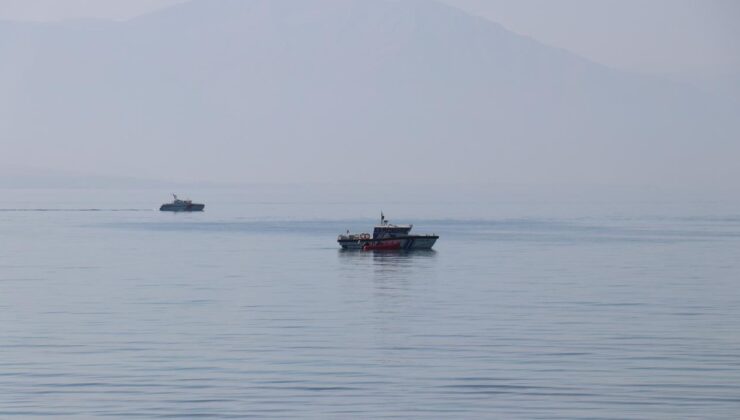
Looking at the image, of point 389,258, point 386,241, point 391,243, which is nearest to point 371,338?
point 389,258

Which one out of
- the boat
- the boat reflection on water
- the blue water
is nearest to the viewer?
the blue water

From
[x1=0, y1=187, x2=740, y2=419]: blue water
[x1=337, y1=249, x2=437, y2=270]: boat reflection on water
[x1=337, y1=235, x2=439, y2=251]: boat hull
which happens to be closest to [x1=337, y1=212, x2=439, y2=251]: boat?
[x1=337, y1=235, x2=439, y2=251]: boat hull

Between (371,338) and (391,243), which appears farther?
(391,243)

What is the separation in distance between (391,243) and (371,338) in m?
76.7

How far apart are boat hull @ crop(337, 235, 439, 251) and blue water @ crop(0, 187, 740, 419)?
15655 millimetres

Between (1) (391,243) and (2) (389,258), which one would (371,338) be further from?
(1) (391,243)

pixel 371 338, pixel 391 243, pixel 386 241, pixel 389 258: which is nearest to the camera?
pixel 371 338

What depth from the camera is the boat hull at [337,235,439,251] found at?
451 feet

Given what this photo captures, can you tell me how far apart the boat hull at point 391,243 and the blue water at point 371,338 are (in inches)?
616

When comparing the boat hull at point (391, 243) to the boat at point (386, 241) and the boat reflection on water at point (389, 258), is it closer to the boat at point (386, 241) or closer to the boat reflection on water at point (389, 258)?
the boat at point (386, 241)

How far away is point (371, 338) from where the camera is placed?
61.1m

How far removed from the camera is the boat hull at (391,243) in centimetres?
13750

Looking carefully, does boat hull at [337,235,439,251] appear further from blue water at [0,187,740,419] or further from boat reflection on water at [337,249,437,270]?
blue water at [0,187,740,419]

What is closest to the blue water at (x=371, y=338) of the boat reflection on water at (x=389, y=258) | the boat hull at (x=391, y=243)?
the boat reflection on water at (x=389, y=258)
